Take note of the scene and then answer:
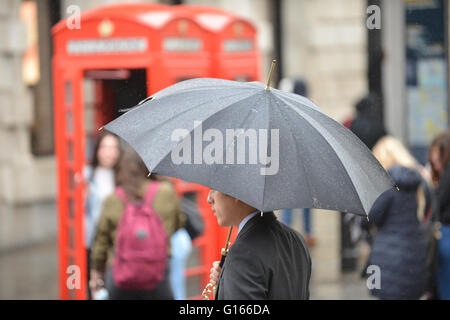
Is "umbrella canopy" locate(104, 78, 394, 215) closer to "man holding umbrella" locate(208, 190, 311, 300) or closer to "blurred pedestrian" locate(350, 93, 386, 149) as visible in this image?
"man holding umbrella" locate(208, 190, 311, 300)

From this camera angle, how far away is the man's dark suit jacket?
2717 millimetres

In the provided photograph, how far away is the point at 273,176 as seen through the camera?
8.85 feet

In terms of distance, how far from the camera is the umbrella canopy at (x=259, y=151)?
2.70 metres

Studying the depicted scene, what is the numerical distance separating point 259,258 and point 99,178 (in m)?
3.67

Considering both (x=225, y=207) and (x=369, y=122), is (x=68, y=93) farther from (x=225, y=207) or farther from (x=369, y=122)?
(x=225, y=207)

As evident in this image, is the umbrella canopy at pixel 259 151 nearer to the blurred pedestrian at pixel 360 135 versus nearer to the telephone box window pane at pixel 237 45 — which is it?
the blurred pedestrian at pixel 360 135

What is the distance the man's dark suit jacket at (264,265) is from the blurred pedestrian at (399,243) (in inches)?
100

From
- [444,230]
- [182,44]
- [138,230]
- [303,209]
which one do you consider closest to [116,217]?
[138,230]

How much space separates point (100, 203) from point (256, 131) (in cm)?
370

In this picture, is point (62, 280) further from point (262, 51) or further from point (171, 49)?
point (262, 51)

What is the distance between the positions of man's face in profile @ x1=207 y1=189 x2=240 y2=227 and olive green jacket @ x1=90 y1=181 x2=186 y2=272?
1.96m

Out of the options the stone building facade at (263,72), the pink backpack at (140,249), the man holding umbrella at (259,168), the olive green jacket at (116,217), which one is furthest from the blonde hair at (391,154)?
the man holding umbrella at (259,168)

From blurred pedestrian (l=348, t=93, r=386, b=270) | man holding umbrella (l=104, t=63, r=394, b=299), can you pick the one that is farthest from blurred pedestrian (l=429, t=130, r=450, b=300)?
man holding umbrella (l=104, t=63, r=394, b=299)

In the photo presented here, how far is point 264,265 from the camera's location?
9.02 ft
